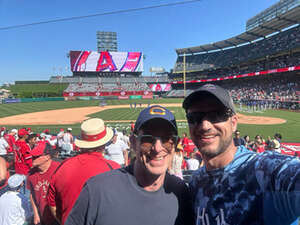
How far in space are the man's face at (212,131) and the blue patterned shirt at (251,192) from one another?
0.18m

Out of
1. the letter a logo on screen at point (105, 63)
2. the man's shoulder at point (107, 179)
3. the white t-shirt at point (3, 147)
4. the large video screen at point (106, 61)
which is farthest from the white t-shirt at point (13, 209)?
the letter a logo on screen at point (105, 63)

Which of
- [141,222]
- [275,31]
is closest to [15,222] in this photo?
[141,222]

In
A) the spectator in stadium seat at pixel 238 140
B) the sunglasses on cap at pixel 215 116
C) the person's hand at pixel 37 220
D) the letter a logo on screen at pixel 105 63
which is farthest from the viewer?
the letter a logo on screen at pixel 105 63

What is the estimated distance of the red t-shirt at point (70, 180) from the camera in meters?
2.16

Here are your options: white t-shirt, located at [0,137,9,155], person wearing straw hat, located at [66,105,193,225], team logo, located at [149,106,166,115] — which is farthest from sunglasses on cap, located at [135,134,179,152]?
white t-shirt, located at [0,137,9,155]

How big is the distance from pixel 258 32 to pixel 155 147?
207 feet

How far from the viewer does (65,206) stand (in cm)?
219

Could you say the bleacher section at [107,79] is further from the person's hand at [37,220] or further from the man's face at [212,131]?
the man's face at [212,131]

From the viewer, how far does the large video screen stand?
75.4 metres

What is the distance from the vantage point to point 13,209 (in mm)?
3381

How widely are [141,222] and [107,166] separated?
103 centimetres

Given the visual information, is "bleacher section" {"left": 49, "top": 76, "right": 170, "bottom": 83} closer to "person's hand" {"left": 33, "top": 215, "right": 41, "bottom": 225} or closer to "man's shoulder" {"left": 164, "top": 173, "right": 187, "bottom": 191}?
"person's hand" {"left": 33, "top": 215, "right": 41, "bottom": 225}

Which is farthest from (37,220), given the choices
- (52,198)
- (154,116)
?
(154,116)

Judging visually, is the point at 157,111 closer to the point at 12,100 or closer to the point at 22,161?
the point at 22,161
